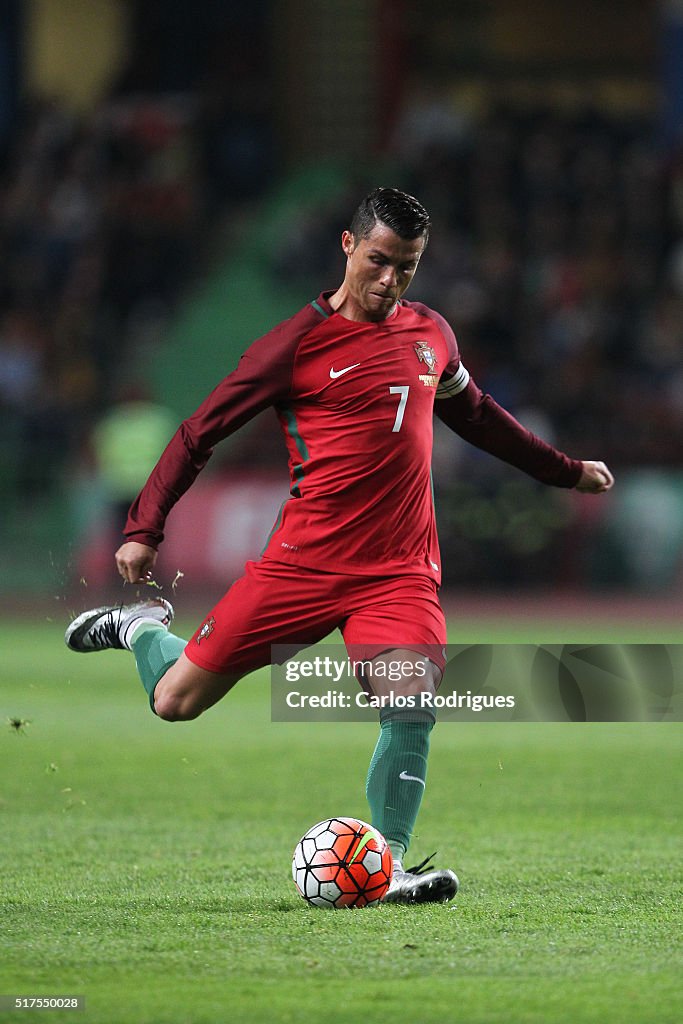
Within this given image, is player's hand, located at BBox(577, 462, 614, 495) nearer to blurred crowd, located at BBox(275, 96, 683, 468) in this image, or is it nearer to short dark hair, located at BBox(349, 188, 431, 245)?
short dark hair, located at BBox(349, 188, 431, 245)

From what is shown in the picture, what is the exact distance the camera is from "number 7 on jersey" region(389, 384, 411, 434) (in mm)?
5332

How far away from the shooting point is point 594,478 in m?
6.12

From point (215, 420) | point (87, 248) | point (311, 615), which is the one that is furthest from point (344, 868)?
point (87, 248)

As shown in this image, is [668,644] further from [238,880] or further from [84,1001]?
[84,1001]

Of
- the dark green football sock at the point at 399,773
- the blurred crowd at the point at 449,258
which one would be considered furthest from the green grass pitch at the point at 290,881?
the blurred crowd at the point at 449,258

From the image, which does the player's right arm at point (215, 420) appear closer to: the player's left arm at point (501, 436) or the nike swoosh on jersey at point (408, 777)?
the player's left arm at point (501, 436)

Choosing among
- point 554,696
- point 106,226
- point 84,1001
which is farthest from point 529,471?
point 106,226

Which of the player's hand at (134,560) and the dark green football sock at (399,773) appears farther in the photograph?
the player's hand at (134,560)

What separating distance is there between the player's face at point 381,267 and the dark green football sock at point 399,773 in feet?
4.29

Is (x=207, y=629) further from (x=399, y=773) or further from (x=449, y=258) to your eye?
(x=449, y=258)

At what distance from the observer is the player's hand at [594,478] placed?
611cm

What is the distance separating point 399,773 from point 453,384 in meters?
1.37

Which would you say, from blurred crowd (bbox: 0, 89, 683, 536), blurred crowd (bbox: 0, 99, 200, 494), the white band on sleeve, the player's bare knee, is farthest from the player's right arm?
blurred crowd (bbox: 0, 99, 200, 494)

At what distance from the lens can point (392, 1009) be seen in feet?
12.5
